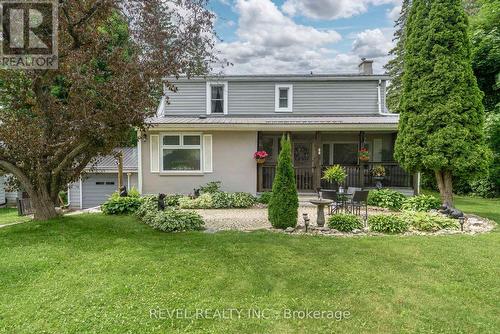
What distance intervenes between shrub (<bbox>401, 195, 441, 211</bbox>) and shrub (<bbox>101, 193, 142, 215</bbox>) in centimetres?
833

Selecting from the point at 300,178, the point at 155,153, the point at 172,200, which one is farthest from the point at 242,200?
the point at 155,153

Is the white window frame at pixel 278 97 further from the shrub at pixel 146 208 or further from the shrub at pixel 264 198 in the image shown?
the shrub at pixel 146 208

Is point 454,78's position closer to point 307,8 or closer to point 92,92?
point 307,8

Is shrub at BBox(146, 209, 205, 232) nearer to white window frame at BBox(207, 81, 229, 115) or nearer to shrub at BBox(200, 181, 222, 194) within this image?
shrub at BBox(200, 181, 222, 194)

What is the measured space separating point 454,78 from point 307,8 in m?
8.13

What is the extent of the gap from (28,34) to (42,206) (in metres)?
3.87

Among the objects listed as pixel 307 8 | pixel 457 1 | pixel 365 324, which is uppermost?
pixel 307 8

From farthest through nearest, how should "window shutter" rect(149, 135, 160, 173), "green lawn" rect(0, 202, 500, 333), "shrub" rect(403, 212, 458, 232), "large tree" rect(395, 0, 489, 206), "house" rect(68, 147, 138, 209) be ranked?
"house" rect(68, 147, 138, 209) < "window shutter" rect(149, 135, 160, 173) < "large tree" rect(395, 0, 489, 206) < "shrub" rect(403, 212, 458, 232) < "green lawn" rect(0, 202, 500, 333)

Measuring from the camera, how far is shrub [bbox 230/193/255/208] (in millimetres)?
10638

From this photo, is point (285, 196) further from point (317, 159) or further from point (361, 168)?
point (361, 168)

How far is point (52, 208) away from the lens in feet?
24.3

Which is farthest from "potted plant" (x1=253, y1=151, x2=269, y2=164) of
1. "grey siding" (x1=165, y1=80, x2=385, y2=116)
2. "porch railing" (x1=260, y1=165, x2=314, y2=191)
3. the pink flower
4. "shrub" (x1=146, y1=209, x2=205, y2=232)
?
"shrub" (x1=146, y1=209, x2=205, y2=232)

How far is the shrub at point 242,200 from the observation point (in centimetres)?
1064

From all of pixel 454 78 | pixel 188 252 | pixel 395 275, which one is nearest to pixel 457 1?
pixel 454 78
